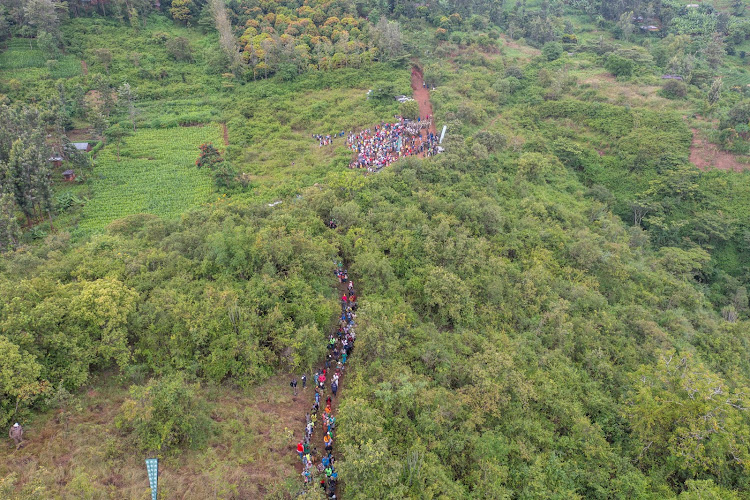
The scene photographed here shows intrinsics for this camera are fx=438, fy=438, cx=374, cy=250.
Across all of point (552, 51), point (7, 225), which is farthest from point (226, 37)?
point (552, 51)

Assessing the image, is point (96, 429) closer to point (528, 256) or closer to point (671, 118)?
point (528, 256)

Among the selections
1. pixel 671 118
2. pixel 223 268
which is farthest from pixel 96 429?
pixel 671 118

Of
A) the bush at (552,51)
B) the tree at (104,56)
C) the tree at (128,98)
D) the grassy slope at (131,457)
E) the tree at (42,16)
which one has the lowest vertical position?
the grassy slope at (131,457)

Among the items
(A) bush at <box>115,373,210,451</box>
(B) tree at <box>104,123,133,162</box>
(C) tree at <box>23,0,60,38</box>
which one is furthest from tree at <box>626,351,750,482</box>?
(C) tree at <box>23,0,60,38</box>

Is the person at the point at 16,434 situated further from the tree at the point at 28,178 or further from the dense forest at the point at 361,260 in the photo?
the tree at the point at 28,178

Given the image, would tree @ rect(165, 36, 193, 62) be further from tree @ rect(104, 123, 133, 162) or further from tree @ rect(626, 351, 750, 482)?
tree @ rect(626, 351, 750, 482)

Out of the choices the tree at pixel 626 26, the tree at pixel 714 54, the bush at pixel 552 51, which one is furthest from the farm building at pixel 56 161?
the tree at pixel 626 26
